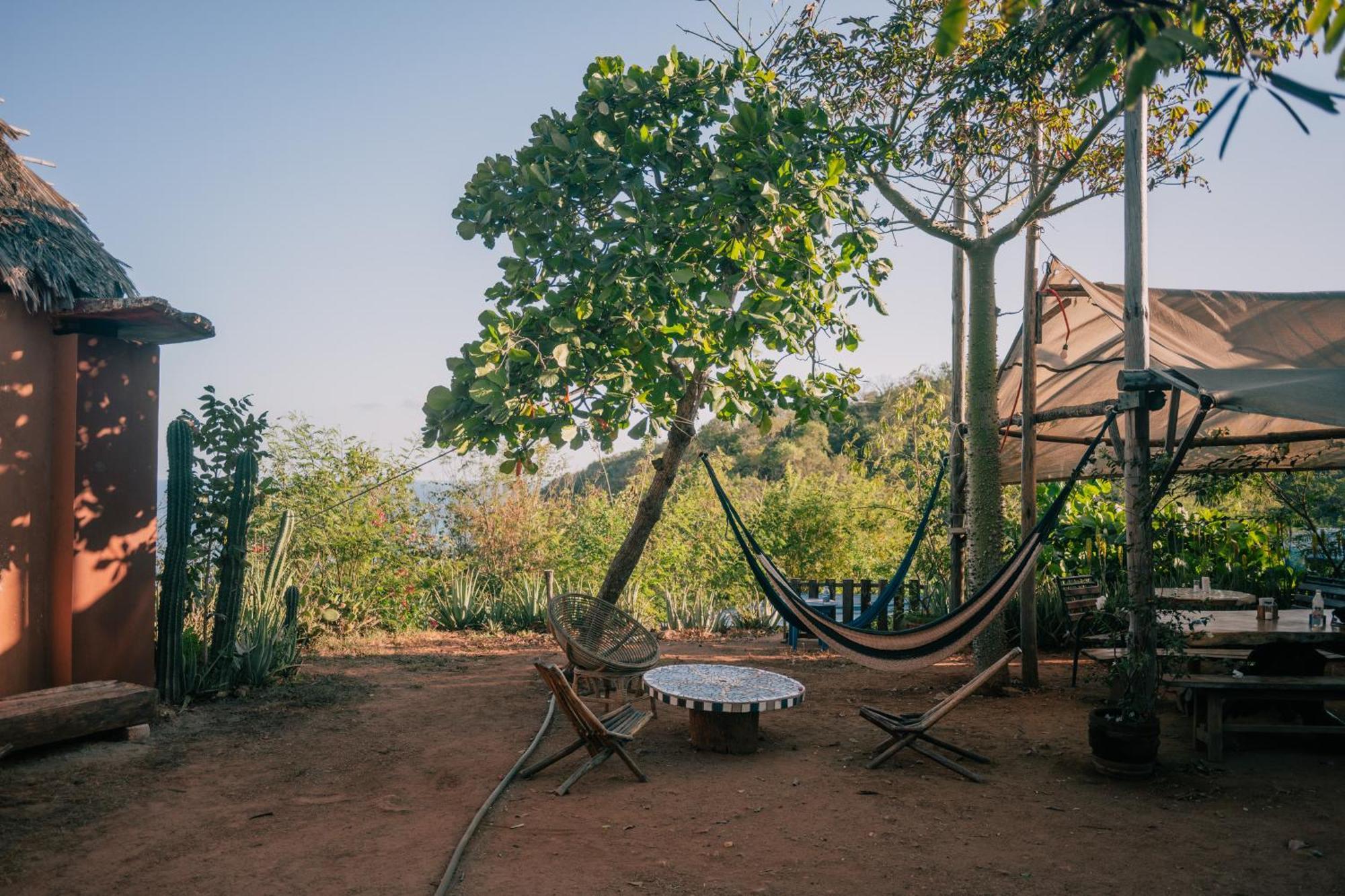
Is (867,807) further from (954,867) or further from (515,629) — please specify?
(515,629)

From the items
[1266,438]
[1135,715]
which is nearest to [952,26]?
[1135,715]

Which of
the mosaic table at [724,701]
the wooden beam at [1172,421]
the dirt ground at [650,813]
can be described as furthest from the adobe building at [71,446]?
the wooden beam at [1172,421]

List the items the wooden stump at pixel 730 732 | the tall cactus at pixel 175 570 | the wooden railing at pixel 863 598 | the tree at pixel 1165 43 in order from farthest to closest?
the wooden railing at pixel 863 598, the tall cactus at pixel 175 570, the wooden stump at pixel 730 732, the tree at pixel 1165 43

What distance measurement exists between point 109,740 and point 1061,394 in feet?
18.0

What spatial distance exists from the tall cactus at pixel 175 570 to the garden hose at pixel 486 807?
1.81 meters

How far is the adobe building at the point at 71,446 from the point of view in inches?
150

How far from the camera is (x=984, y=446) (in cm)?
502

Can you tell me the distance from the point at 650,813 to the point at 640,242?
6.98 ft

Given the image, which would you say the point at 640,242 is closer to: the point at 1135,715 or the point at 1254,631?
the point at 1135,715

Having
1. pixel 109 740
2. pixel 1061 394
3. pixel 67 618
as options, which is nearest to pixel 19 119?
pixel 67 618

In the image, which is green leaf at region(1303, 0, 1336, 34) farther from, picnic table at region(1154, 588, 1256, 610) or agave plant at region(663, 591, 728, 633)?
agave plant at region(663, 591, 728, 633)

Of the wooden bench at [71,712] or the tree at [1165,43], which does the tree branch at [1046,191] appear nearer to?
the tree at [1165,43]

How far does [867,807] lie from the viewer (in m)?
3.08

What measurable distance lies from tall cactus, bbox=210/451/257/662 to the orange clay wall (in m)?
0.31
